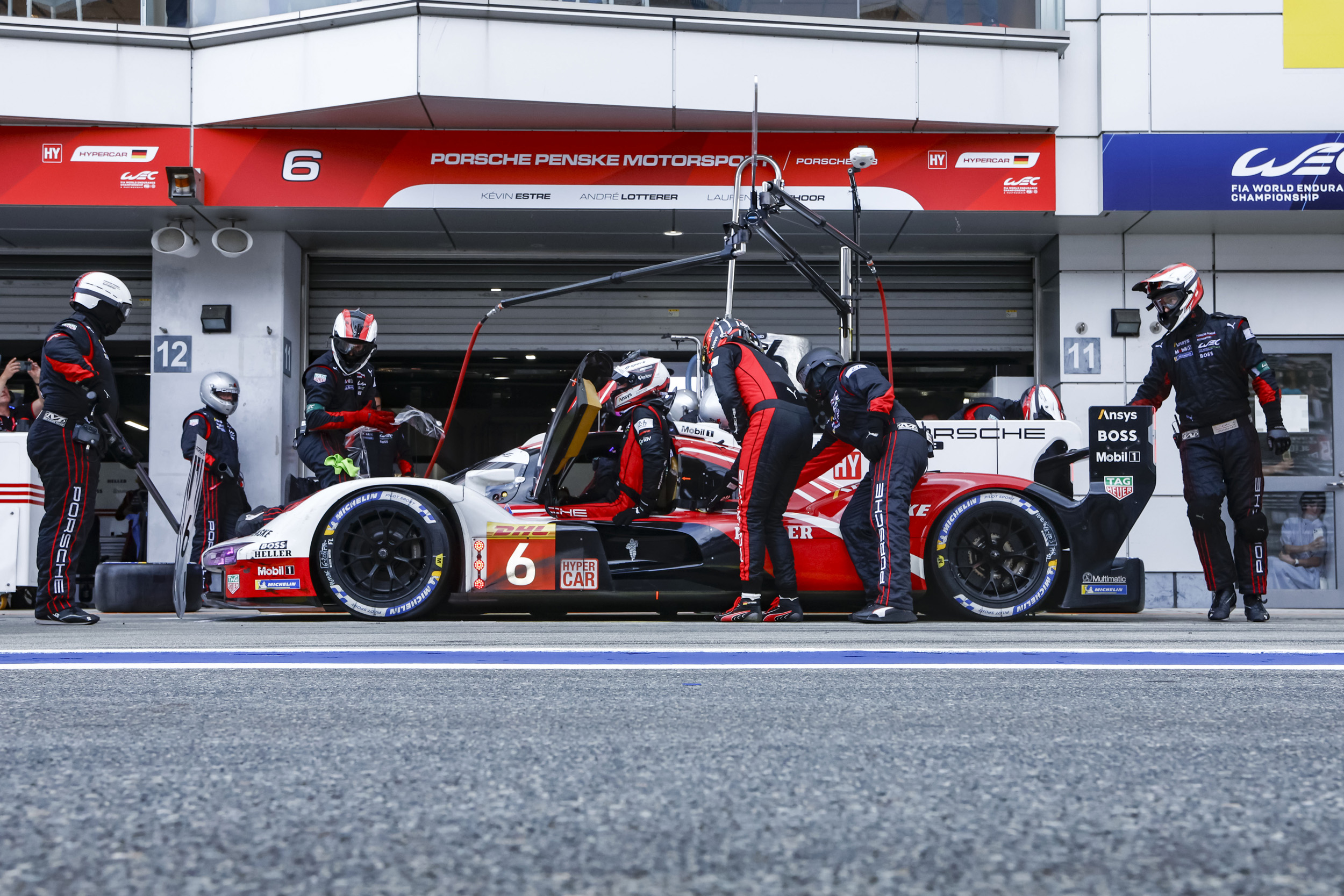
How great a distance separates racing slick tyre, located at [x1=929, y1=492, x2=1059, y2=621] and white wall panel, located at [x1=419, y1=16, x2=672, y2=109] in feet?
15.4

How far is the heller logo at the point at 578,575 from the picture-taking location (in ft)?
19.6

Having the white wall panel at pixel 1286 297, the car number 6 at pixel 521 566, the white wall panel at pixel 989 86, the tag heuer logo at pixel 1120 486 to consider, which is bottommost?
the car number 6 at pixel 521 566

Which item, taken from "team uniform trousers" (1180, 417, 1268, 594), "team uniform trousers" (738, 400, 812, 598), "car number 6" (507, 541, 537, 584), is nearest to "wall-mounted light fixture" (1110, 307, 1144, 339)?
"team uniform trousers" (1180, 417, 1268, 594)

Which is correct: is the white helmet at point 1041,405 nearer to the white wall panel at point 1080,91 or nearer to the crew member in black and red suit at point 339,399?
the white wall panel at point 1080,91

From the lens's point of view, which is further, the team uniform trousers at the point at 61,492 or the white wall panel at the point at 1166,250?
the white wall panel at the point at 1166,250

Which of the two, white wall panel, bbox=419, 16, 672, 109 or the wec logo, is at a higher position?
white wall panel, bbox=419, 16, 672, 109

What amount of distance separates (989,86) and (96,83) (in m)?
7.08

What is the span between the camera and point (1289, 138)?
31.5 ft

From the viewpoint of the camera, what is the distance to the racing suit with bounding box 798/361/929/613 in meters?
5.79

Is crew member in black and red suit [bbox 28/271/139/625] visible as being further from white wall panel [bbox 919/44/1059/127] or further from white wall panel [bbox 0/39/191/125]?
white wall panel [bbox 919/44/1059/127]

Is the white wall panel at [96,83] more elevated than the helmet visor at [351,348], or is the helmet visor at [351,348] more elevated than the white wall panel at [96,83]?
the white wall panel at [96,83]

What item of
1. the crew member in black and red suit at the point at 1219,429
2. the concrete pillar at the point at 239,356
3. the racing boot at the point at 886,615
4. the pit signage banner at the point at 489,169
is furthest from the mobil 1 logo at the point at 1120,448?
the concrete pillar at the point at 239,356

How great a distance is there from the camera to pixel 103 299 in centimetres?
639

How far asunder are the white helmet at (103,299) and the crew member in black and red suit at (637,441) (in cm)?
261
